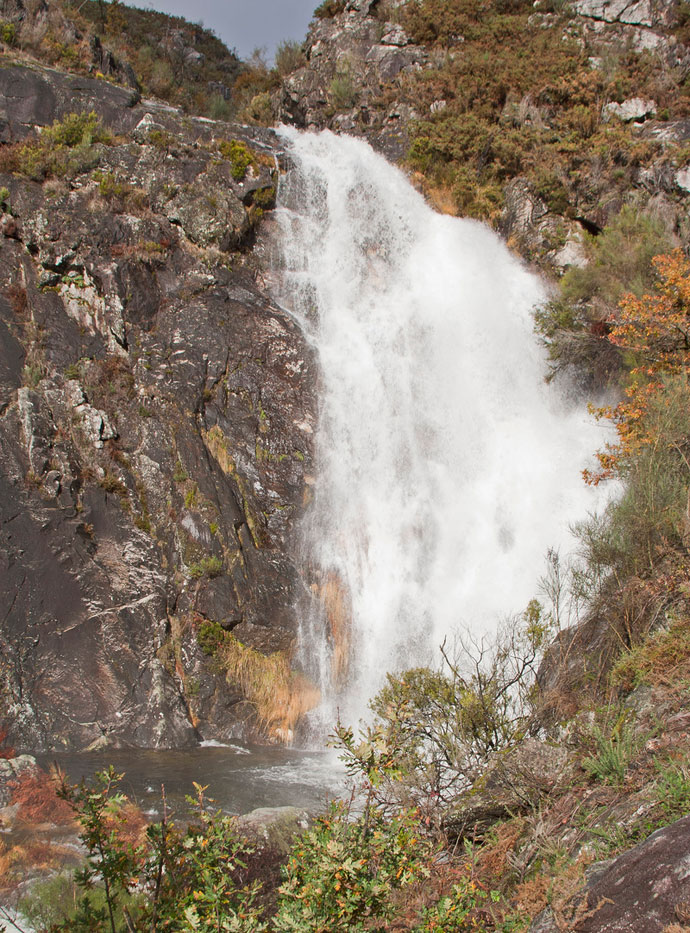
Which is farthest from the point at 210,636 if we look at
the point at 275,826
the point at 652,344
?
the point at 652,344

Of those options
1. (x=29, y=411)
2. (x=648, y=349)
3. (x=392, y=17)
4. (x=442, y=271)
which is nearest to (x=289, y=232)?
(x=442, y=271)

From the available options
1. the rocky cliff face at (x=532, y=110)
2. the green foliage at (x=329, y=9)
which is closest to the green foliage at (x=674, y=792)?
the rocky cliff face at (x=532, y=110)

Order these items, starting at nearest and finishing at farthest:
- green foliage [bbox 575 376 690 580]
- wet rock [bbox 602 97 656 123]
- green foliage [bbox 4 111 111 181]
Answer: green foliage [bbox 575 376 690 580] < green foliage [bbox 4 111 111 181] < wet rock [bbox 602 97 656 123]

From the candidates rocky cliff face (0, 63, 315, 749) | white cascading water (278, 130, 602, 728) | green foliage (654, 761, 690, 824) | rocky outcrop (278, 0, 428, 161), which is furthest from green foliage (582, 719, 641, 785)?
rocky outcrop (278, 0, 428, 161)

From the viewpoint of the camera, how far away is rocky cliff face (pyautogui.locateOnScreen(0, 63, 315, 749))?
1136 cm

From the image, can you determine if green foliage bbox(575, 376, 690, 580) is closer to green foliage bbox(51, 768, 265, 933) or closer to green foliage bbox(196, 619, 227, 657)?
green foliage bbox(51, 768, 265, 933)

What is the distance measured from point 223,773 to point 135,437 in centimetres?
762

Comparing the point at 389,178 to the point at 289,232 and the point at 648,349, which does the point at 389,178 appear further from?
the point at 648,349

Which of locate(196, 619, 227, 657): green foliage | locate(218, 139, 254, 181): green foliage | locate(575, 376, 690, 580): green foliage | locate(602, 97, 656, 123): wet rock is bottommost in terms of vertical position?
locate(575, 376, 690, 580): green foliage

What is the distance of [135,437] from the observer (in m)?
13.8

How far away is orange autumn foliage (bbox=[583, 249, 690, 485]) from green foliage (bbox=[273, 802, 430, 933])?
10.0 meters

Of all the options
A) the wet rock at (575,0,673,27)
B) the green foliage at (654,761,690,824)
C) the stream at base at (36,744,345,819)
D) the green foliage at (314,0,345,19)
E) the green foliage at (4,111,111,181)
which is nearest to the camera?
the green foliage at (654,761,690,824)

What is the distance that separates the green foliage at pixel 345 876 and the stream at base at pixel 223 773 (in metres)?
5.72

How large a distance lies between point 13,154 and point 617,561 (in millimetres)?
18737
